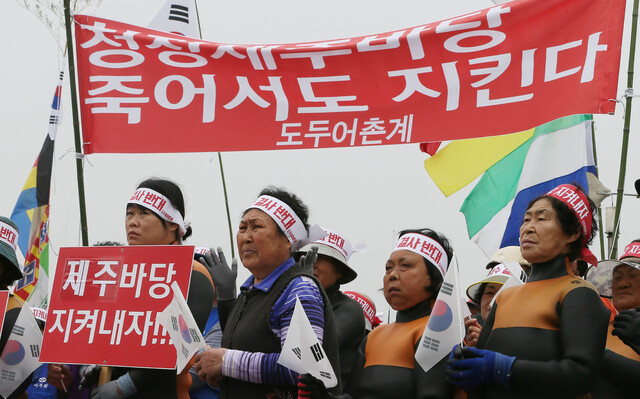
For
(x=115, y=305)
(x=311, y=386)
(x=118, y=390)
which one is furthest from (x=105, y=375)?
(x=311, y=386)

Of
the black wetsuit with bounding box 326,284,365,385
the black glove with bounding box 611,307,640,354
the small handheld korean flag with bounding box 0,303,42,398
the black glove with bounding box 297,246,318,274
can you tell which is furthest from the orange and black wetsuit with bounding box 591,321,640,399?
the small handheld korean flag with bounding box 0,303,42,398

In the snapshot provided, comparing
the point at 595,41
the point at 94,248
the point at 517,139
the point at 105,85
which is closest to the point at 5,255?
the point at 94,248

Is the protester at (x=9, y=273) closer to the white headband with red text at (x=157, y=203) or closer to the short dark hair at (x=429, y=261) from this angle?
the white headband with red text at (x=157, y=203)

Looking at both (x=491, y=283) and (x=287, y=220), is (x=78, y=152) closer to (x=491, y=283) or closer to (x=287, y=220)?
(x=287, y=220)

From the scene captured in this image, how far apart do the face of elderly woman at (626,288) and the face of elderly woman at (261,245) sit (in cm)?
212

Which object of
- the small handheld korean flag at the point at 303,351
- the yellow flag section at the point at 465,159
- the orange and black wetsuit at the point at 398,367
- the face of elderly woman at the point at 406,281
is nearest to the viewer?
the small handheld korean flag at the point at 303,351

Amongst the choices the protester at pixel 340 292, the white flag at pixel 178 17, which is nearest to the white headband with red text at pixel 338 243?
the protester at pixel 340 292

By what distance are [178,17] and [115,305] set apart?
15.2 ft

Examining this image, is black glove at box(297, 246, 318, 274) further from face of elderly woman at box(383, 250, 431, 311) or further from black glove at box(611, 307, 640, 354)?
black glove at box(611, 307, 640, 354)

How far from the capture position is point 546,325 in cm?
395

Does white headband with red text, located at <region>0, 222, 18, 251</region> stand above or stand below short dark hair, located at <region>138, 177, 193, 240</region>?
below

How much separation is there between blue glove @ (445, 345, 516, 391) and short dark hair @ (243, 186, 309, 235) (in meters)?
1.30

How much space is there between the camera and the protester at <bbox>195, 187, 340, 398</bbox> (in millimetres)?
4156

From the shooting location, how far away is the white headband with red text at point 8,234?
550 centimetres
